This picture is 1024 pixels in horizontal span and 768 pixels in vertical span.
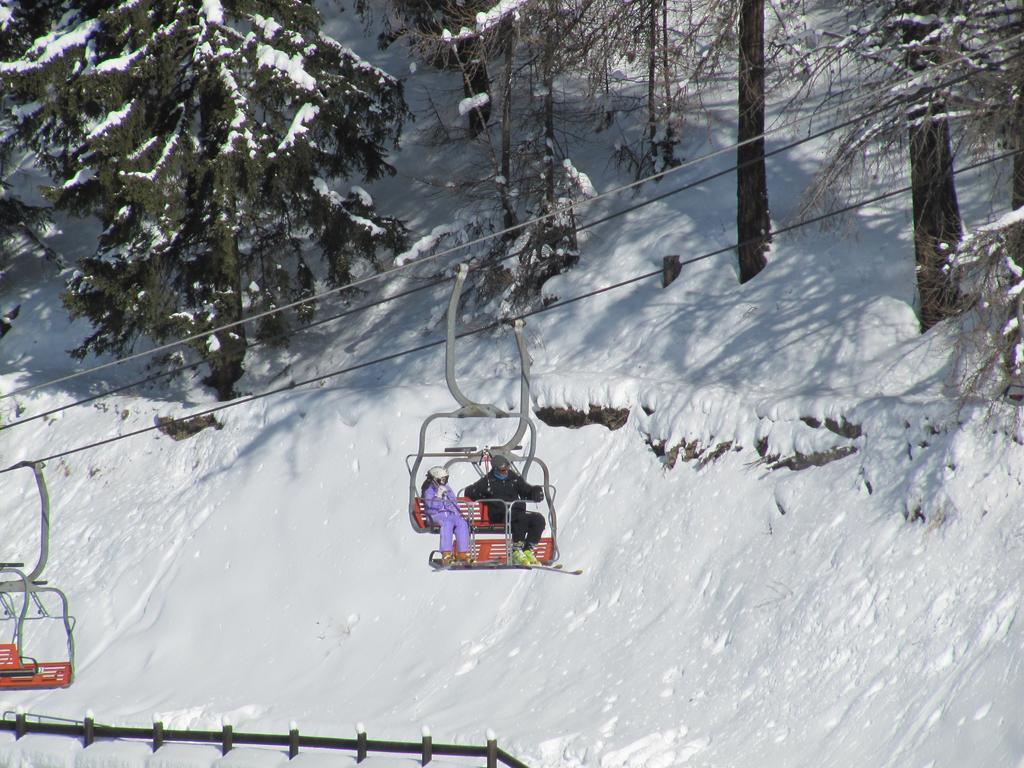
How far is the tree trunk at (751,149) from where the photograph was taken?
17812 mm

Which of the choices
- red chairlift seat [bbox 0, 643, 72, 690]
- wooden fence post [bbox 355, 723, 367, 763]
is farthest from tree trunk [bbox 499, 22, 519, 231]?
red chairlift seat [bbox 0, 643, 72, 690]

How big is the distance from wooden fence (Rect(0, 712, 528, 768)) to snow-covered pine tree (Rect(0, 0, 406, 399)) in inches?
242

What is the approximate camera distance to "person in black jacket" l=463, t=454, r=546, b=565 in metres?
12.4

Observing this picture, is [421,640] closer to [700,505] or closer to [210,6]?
[700,505]

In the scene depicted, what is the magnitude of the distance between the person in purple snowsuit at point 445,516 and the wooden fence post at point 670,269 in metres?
7.64

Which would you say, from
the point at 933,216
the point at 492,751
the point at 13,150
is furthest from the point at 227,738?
the point at 13,150

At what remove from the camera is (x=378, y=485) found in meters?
18.8

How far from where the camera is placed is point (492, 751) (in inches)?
498

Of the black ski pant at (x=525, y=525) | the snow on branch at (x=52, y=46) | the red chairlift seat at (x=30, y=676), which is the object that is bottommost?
the red chairlift seat at (x=30, y=676)

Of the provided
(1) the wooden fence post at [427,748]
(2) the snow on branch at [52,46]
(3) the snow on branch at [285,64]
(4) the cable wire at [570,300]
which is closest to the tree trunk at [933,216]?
(4) the cable wire at [570,300]

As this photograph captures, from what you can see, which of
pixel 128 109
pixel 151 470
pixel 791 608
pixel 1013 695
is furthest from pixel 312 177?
pixel 1013 695

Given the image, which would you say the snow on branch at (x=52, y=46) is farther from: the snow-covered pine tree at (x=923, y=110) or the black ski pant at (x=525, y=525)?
the black ski pant at (x=525, y=525)

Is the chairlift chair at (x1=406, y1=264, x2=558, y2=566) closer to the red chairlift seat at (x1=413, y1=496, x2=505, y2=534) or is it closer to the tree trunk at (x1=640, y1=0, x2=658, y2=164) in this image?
the red chairlift seat at (x1=413, y1=496, x2=505, y2=534)

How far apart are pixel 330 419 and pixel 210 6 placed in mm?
6744
